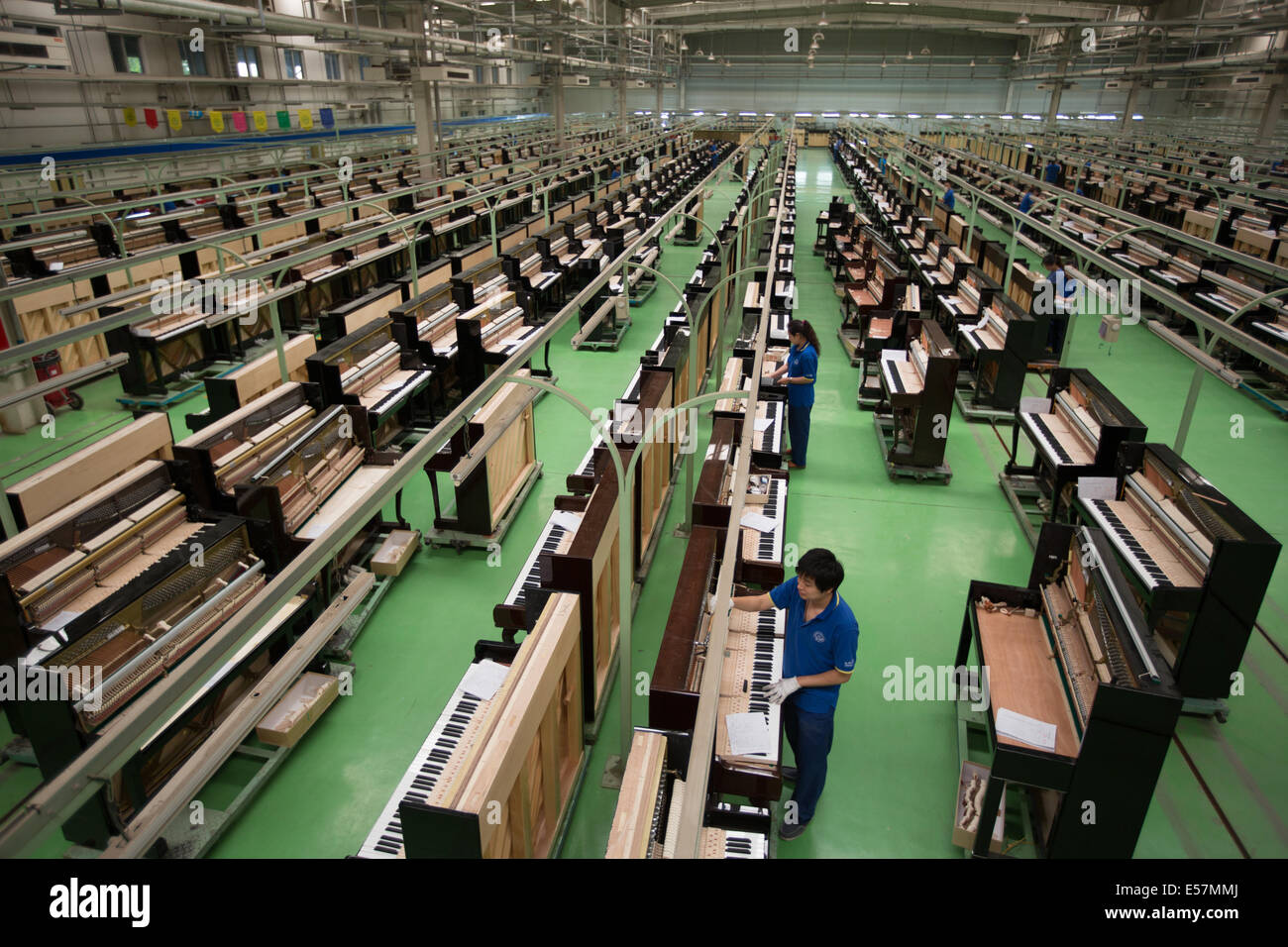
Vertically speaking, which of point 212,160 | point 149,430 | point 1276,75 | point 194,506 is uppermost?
point 1276,75

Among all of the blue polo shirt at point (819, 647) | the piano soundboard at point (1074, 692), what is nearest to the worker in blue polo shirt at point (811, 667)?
the blue polo shirt at point (819, 647)

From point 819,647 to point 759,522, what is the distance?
2.08 metres

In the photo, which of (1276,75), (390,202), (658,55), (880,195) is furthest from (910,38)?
(390,202)

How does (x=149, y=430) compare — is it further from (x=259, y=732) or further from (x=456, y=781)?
(x=456, y=781)

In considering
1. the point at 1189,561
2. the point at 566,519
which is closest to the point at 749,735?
the point at 566,519

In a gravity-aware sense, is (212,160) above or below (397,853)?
above

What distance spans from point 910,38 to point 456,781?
53.8 m

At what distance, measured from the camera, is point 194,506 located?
19.6 feet

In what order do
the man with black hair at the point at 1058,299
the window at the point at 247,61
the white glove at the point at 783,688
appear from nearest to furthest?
the white glove at the point at 783,688 → the man with black hair at the point at 1058,299 → the window at the point at 247,61

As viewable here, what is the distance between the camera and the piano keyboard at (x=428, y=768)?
150 inches

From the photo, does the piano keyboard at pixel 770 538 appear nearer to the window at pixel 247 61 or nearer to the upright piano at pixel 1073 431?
the upright piano at pixel 1073 431

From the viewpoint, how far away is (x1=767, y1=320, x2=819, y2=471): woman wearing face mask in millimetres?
8219

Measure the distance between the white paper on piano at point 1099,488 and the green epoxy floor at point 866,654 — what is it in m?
1.24

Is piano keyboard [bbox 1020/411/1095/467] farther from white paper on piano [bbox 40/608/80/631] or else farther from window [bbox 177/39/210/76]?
window [bbox 177/39/210/76]
